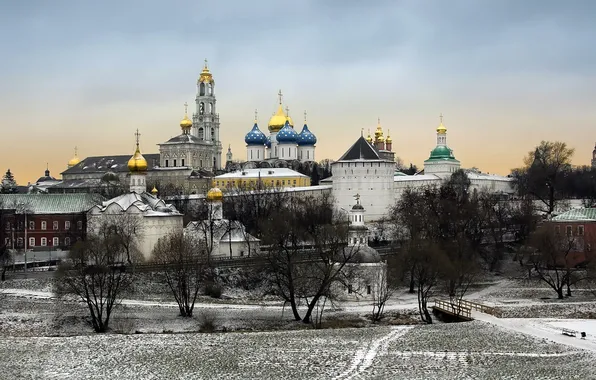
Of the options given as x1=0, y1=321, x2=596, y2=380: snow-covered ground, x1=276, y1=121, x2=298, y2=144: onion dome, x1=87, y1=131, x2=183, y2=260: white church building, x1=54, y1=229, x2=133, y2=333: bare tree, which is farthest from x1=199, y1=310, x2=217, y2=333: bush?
x1=276, y1=121, x2=298, y2=144: onion dome

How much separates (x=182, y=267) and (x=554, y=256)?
16740 millimetres

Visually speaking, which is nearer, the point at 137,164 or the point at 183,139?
the point at 137,164

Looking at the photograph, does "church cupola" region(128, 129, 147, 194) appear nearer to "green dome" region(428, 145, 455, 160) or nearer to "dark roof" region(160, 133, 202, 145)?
"dark roof" region(160, 133, 202, 145)

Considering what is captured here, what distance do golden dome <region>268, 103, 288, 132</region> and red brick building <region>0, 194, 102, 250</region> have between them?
1759 inches

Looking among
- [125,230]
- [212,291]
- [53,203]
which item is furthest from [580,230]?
[53,203]

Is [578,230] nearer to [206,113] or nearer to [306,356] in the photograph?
[306,356]

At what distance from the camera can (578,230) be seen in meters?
47.6

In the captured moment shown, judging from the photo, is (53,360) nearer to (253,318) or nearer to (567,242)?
(253,318)

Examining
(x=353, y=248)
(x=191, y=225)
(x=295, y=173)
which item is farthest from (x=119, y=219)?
(x=295, y=173)

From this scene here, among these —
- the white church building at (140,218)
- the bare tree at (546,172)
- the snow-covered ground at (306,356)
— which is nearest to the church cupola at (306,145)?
the bare tree at (546,172)

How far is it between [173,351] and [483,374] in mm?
8860

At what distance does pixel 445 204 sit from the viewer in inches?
2127

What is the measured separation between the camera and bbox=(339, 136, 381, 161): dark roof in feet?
241

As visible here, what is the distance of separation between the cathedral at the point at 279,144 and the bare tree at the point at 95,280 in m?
60.3
